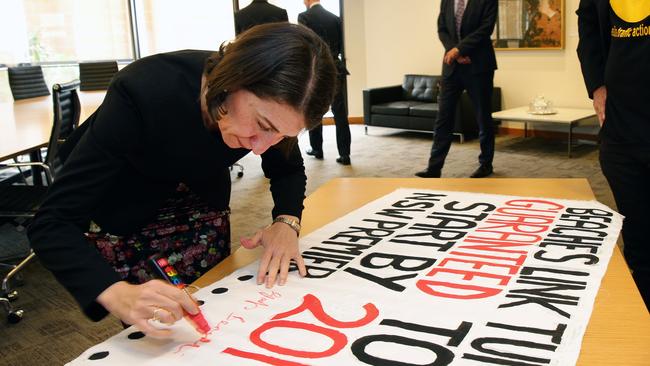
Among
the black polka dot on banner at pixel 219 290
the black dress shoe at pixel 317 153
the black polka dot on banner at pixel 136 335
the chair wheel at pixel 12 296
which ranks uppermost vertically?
the black polka dot on banner at pixel 219 290

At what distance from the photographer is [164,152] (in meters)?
1.15

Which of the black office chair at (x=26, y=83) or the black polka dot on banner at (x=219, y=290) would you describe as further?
the black office chair at (x=26, y=83)

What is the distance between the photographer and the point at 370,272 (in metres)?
1.21

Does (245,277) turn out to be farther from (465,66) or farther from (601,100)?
(465,66)

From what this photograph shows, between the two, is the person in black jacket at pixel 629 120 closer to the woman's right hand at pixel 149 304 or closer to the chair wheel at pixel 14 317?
the woman's right hand at pixel 149 304

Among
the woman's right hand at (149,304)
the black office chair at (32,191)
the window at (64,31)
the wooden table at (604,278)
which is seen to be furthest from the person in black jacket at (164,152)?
the window at (64,31)

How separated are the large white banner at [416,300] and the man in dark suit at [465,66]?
2.95m

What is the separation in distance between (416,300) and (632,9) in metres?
1.11

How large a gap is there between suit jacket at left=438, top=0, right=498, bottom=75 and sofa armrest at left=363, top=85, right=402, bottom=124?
8.59 feet

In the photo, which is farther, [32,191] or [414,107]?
[414,107]

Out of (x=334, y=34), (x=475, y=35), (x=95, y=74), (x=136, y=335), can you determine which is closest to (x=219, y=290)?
(x=136, y=335)

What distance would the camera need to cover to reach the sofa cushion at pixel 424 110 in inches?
258

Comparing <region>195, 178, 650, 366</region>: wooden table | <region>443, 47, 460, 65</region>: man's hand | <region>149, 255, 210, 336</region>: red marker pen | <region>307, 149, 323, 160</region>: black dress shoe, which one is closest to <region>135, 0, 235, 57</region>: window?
<region>307, 149, 323, 160</region>: black dress shoe

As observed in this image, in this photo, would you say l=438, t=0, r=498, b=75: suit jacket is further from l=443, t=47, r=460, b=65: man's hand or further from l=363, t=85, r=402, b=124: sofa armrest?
l=363, t=85, r=402, b=124: sofa armrest
